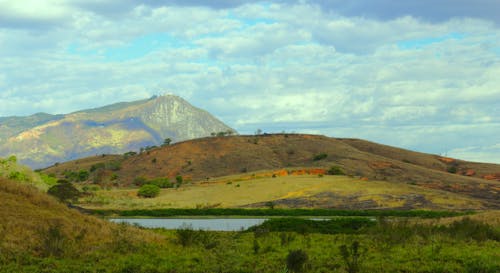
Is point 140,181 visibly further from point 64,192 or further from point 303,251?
point 303,251

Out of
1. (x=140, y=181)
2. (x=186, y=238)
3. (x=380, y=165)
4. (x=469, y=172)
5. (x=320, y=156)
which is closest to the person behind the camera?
(x=186, y=238)

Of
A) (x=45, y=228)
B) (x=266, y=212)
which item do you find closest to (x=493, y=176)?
(x=266, y=212)

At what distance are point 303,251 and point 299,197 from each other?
61.5m

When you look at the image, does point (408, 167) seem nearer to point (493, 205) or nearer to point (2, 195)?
point (493, 205)

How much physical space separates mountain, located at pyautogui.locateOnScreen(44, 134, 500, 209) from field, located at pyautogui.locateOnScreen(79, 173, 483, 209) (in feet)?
65.8

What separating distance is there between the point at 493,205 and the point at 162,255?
70.1 metres

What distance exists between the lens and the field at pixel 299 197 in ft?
272

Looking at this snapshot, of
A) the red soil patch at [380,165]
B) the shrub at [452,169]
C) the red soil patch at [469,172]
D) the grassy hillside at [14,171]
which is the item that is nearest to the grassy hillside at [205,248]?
the grassy hillside at [14,171]

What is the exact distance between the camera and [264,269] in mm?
25953

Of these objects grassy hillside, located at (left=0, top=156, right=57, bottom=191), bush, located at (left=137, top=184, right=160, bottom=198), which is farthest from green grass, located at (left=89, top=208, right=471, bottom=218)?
bush, located at (left=137, top=184, right=160, bottom=198)

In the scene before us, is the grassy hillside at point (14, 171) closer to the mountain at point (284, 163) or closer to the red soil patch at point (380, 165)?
the mountain at point (284, 163)

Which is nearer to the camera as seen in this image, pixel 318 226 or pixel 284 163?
pixel 318 226

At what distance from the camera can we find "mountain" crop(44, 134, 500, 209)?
126 metres

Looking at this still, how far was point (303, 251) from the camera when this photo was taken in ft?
84.1
